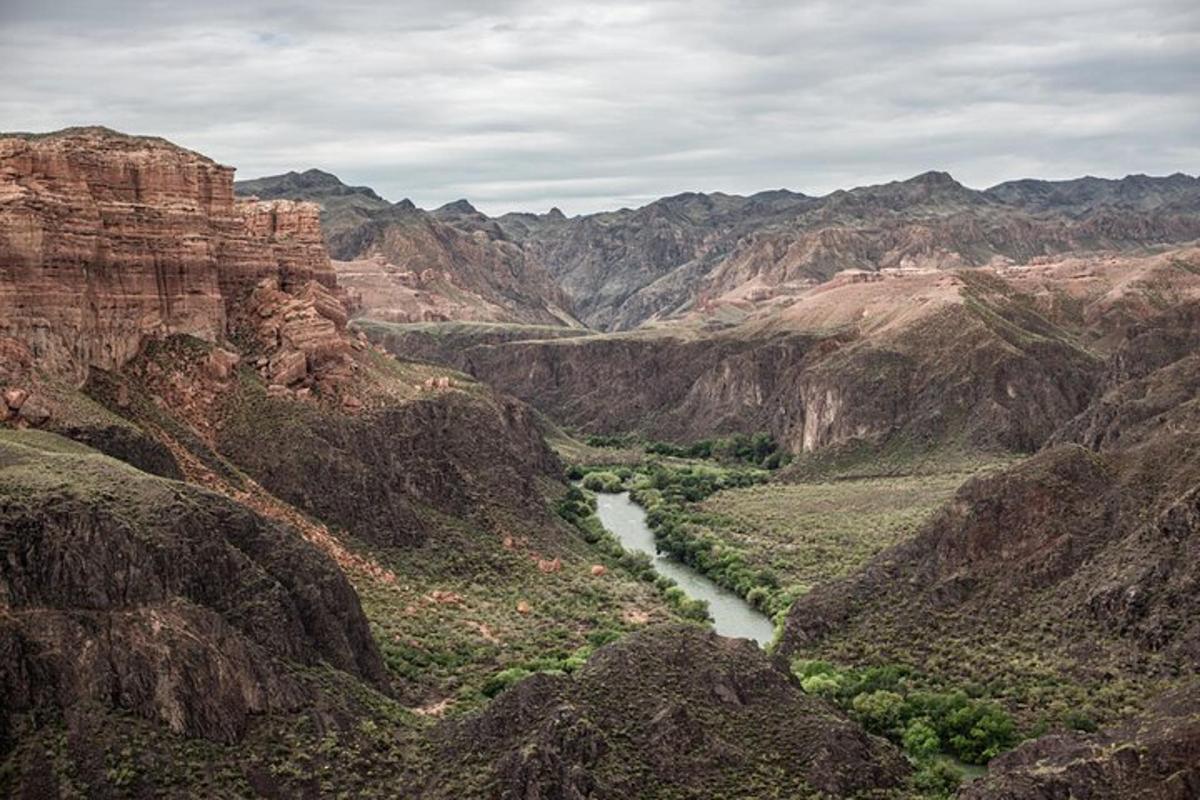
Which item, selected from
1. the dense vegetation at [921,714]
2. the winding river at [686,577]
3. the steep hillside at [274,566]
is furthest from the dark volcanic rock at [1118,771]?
the winding river at [686,577]

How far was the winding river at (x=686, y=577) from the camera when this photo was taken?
105 m

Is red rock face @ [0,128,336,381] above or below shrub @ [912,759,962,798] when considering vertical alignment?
above

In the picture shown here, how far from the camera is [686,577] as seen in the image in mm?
123750

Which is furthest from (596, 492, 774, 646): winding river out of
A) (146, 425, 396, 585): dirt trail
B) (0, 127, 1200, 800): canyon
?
(146, 425, 396, 585): dirt trail

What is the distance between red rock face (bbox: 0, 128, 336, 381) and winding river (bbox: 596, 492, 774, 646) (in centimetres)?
4487

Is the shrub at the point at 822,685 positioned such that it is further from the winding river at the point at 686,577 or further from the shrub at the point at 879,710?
the winding river at the point at 686,577

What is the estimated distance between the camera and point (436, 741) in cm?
6500

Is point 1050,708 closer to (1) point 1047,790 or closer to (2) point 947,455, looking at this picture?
(1) point 1047,790

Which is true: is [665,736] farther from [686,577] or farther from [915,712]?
[686,577]

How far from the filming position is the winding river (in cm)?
10506

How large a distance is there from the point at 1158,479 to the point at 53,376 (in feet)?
247

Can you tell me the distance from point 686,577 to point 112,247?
5695 cm

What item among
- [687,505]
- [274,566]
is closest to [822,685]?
[274,566]

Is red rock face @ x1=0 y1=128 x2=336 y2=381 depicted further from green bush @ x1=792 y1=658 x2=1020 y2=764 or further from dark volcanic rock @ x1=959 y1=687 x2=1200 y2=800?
dark volcanic rock @ x1=959 y1=687 x2=1200 y2=800
